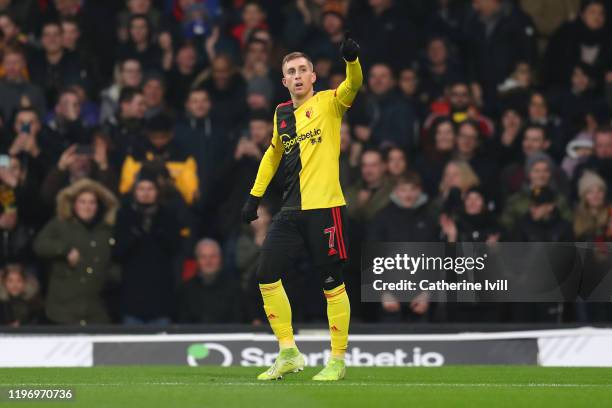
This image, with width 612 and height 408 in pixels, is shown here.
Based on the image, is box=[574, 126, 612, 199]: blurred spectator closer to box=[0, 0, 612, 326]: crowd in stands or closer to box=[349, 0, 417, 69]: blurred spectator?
box=[0, 0, 612, 326]: crowd in stands

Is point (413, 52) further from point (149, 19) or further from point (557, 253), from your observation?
point (557, 253)

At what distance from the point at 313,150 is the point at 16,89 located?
6.96 metres

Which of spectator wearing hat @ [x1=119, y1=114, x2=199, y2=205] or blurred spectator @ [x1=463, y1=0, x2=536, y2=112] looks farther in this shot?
blurred spectator @ [x1=463, y1=0, x2=536, y2=112]

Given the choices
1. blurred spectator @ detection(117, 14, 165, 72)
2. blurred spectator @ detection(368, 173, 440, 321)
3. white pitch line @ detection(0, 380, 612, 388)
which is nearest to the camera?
white pitch line @ detection(0, 380, 612, 388)

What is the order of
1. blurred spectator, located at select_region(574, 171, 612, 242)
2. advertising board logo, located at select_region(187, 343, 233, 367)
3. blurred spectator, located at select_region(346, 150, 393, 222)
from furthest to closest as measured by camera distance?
blurred spectator, located at select_region(346, 150, 393, 222)
blurred spectator, located at select_region(574, 171, 612, 242)
advertising board logo, located at select_region(187, 343, 233, 367)

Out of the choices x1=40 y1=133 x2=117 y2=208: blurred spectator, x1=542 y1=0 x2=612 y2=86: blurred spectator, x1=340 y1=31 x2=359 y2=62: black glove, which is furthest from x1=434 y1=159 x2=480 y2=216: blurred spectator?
x1=340 y1=31 x2=359 y2=62: black glove

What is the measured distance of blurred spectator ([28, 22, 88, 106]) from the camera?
1761 cm

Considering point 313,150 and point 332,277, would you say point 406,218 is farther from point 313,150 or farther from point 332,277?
point 313,150

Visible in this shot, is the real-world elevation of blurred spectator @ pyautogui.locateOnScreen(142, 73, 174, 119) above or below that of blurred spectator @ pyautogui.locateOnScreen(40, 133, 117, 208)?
above

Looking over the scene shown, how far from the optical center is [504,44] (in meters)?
18.0

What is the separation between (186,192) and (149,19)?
11.5ft

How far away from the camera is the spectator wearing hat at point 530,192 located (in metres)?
14.9

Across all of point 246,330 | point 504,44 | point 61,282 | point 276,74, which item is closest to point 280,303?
point 246,330

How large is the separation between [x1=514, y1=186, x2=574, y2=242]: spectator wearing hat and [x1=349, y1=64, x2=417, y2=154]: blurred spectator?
7.79 ft
